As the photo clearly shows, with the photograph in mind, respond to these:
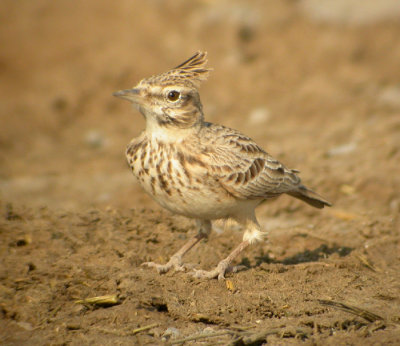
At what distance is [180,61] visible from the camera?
13.2m

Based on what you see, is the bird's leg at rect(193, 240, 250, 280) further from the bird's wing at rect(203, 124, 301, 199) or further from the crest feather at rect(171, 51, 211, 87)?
the crest feather at rect(171, 51, 211, 87)

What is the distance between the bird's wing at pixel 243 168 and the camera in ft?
18.1

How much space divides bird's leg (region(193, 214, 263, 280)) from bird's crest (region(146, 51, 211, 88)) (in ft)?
4.74

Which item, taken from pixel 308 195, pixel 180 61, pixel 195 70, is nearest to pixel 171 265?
pixel 308 195

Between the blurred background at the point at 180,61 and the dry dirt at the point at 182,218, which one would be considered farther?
the blurred background at the point at 180,61

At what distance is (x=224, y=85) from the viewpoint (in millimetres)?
13539

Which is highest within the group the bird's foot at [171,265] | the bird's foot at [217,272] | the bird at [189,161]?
the bird at [189,161]

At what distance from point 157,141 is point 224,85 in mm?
8276

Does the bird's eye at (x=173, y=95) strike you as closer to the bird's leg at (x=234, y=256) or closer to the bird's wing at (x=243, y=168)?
the bird's wing at (x=243, y=168)

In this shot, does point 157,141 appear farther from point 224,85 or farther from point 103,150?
point 224,85

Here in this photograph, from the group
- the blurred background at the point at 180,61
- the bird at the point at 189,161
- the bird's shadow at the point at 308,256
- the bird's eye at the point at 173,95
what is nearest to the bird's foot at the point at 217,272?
the bird at the point at 189,161

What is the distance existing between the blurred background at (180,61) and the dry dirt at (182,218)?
0.12 feet

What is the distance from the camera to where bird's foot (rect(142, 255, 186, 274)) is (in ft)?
18.9

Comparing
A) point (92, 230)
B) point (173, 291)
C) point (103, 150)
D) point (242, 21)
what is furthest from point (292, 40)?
point (173, 291)
